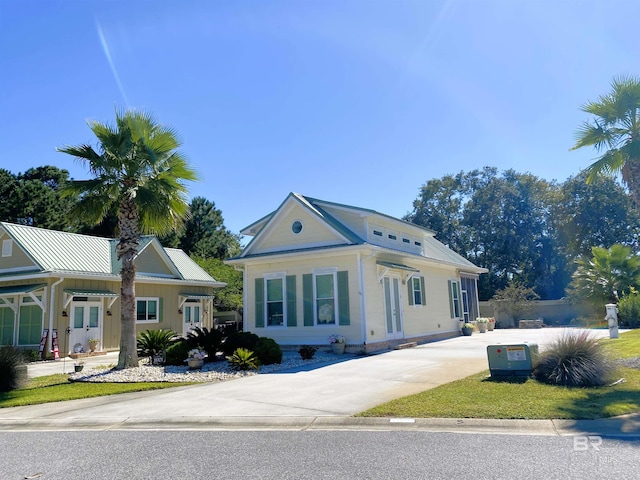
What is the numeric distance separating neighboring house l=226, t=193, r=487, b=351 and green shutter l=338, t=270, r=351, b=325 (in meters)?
0.04

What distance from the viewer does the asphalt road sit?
4.80 m

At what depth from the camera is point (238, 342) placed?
48.5ft

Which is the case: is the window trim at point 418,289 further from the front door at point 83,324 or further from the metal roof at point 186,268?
the front door at point 83,324

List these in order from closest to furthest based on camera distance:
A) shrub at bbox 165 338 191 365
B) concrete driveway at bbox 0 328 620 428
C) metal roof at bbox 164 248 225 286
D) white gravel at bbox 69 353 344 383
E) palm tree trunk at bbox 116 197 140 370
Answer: concrete driveway at bbox 0 328 620 428 < white gravel at bbox 69 353 344 383 < palm tree trunk at bbox 116 197 140 370 < shrub at bbox 165 338 191 365 < metal roof at bbox 164 248 225 286

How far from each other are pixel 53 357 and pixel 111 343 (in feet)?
10.1

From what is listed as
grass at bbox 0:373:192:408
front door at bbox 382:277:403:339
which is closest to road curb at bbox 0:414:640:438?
grass at bbox 0:373:192:408

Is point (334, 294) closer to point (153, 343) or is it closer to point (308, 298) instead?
point (308, 298)

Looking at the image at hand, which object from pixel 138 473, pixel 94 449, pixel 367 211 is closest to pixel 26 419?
pixel 94 449

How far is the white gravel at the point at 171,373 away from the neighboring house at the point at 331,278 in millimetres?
2892

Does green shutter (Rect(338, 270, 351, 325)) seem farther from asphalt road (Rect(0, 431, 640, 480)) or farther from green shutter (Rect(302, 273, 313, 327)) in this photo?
asphalt road (Rect(0, 431, 640, 480))

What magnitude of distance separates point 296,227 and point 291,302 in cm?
298

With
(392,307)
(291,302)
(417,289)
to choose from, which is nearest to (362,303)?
(392,307)

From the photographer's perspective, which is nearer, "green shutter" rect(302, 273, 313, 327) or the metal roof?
"green shutter" rect(302, 273, 313, 327)

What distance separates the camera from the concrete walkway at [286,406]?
6.62 metres
